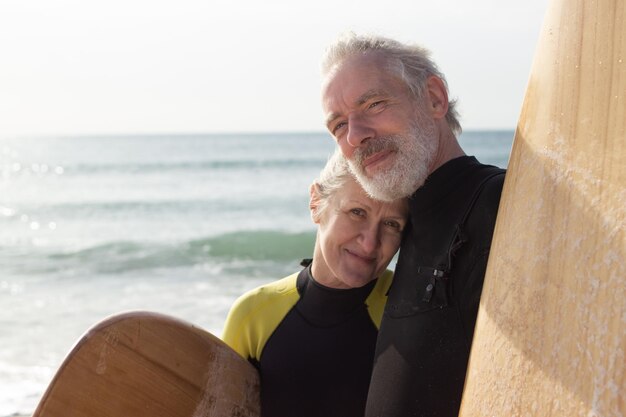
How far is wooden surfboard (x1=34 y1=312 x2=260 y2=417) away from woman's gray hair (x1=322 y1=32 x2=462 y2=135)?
0.89 m

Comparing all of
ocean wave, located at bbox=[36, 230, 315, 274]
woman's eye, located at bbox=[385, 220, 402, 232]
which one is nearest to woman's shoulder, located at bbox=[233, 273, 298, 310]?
woman's eye, located at bbox=[385, 220, 402, 232]

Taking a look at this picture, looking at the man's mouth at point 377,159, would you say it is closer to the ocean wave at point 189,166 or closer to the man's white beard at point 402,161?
the man's white beard at point 402,161

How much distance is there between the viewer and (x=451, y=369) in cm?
181

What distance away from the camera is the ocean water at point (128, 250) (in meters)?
8.06

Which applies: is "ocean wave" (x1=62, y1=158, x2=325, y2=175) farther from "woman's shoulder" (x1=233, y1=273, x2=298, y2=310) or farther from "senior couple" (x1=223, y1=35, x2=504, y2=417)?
"senior couple" (x1=223, y1=35, x2=504, y2=417)

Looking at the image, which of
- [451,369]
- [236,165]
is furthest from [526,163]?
[236,165]

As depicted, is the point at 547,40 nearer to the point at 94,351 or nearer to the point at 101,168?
the point at 94,351

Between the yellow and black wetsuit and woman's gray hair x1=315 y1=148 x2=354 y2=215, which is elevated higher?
woman's gray hair x1=315 y1=148 x2=354 y2=215

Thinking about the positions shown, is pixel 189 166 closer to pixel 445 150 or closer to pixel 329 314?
pixel 329 314

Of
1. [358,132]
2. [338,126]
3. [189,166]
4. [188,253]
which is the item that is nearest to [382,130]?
[358,132]

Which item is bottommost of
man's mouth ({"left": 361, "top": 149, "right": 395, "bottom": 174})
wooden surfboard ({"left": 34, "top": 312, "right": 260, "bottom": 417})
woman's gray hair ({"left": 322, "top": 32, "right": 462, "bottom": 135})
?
wooden surfboard ({"left": 34, "top": 312, "right": 260, "bottom": 417})

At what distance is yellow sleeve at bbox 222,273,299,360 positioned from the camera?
8.02 feet

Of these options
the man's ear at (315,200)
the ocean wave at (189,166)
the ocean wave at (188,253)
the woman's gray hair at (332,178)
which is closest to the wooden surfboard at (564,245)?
the woman's gray hair at (332,178)

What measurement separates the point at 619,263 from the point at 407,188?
2.62ft
